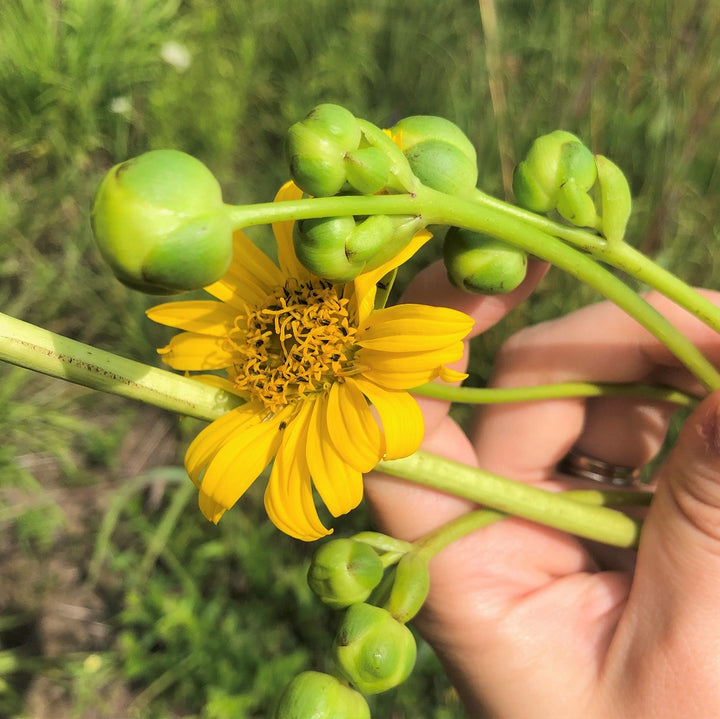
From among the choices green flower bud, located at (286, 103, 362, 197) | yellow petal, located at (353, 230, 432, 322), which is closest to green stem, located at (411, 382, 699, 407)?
yellow petal, located at (353, 230, 432, 322)

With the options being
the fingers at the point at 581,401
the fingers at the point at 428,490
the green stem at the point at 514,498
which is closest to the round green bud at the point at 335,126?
the green stem at the point at 514,498

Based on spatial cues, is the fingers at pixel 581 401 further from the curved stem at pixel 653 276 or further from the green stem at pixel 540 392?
the curved stem at pixel 653 276

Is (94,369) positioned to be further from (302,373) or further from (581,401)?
(581,401)

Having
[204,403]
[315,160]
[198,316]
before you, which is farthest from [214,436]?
[315,160]

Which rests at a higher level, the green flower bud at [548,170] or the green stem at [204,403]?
the green flower bud at [548,170]

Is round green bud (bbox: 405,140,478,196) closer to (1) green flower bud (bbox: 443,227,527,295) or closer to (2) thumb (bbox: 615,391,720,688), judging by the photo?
(1) green flower bud (bbox: 443,227,527,295)

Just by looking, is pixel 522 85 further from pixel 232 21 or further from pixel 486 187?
pixel 232 21

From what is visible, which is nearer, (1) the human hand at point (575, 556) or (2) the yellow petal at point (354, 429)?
(2) the yellow petal at point (354, 429)

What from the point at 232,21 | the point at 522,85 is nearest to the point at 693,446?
the point at 522,85
